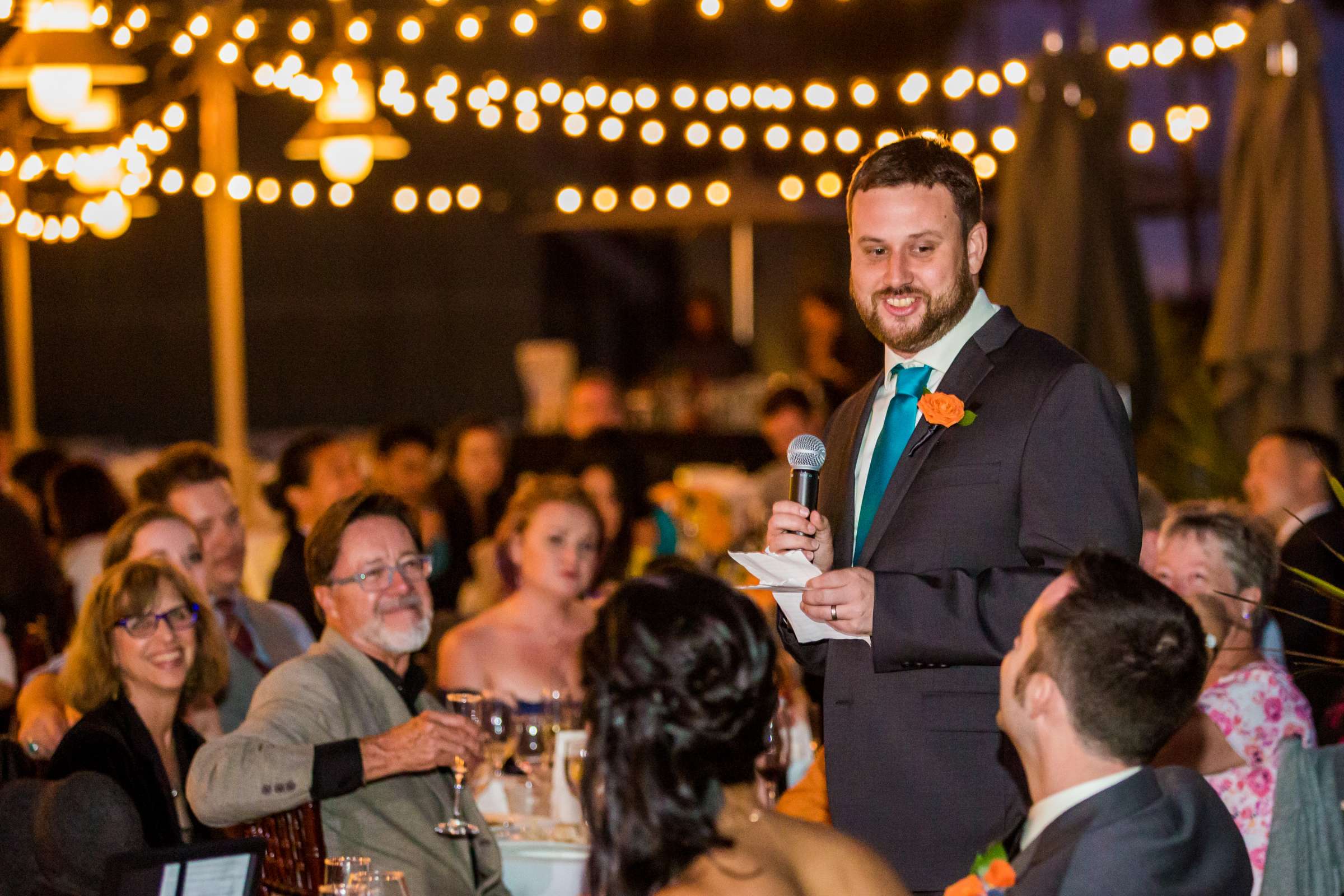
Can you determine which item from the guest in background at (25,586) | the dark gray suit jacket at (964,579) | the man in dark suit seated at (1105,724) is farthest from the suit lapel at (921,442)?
the guest in background at (25,586)

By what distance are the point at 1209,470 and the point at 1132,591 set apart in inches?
198

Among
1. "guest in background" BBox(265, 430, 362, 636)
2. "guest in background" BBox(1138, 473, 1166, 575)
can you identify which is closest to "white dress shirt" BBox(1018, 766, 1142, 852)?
"guest in background" BBox(1138, 473, 1166, 575)

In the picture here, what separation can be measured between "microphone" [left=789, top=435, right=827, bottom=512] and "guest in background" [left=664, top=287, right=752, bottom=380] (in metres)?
8.07

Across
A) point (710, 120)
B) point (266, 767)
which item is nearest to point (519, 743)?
point (266, 767)

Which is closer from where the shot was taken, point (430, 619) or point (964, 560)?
point (964, 560)

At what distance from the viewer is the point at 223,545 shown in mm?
4977

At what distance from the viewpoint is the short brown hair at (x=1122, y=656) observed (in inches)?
78.3

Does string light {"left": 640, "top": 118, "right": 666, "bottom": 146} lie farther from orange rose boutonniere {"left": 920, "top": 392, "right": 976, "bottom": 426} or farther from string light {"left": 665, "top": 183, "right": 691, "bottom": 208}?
orange rose boutonniere {"left": 920, "top": 392, "right": 976, "bottom": 426}

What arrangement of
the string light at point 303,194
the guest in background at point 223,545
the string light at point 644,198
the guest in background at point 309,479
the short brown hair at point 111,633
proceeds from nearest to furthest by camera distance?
the short brown hair at point 111,633
the guest in background at point 223,545
the guest in background at point 309,479
the string light at point 303,194
the string light at point 644,198

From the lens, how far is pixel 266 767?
10.2 ft

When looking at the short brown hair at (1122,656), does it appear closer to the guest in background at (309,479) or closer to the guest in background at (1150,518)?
the guest in background at (1150,518)

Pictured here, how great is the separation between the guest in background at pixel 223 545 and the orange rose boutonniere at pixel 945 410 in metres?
2.79

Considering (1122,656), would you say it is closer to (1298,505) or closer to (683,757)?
(683,757)

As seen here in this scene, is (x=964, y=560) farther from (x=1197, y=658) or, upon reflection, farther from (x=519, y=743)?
(x=519, y=743)
